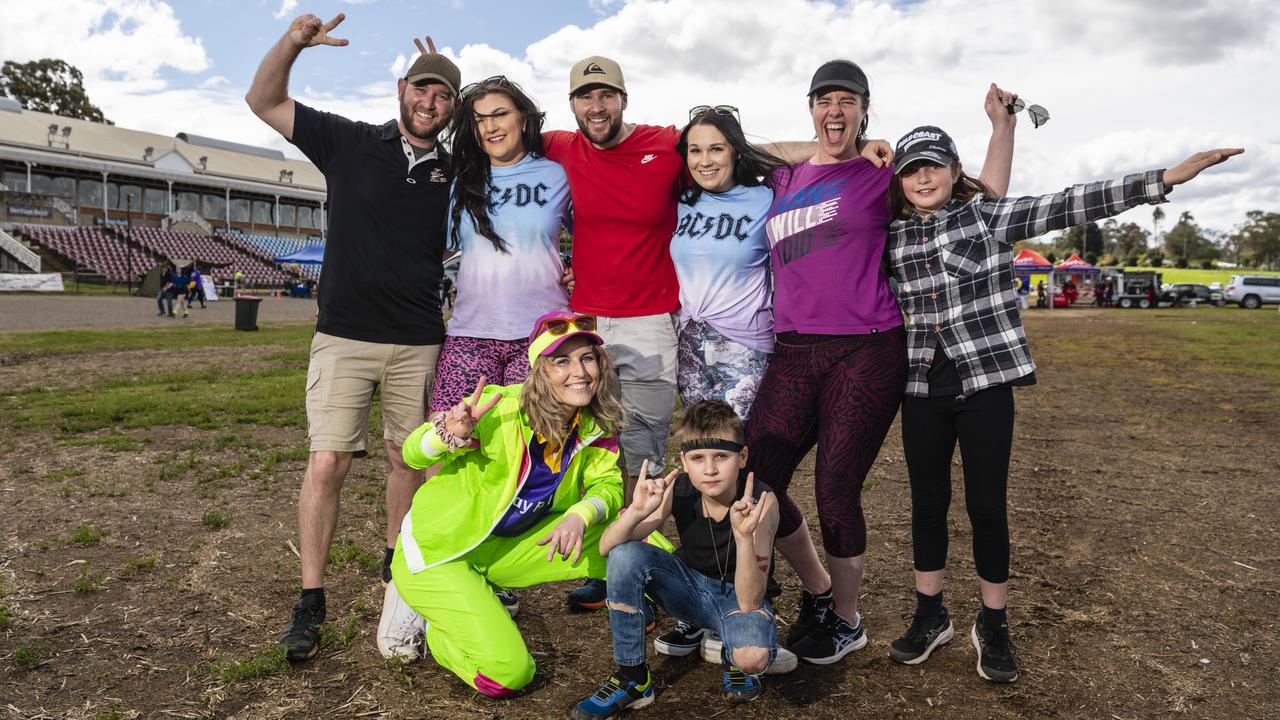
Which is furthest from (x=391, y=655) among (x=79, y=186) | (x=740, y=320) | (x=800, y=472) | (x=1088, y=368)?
(x=79, y=186)

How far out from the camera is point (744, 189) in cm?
393

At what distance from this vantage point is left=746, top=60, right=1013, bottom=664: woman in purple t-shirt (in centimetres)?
353

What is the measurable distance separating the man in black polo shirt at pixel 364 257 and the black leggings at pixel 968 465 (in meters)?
2.37

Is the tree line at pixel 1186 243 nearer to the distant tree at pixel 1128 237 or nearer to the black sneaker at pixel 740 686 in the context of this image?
the distant tree at pixel 1128 237

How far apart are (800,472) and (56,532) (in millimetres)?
5649

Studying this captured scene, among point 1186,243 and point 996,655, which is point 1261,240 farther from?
point 996,655

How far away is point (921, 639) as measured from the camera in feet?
12.2

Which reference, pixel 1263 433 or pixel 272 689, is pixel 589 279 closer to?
pixel 272 689

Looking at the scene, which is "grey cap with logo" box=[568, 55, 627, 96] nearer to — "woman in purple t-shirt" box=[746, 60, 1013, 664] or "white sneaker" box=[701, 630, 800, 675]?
"woman in purple t-shirt" box=[746, 60, 1013, 664]

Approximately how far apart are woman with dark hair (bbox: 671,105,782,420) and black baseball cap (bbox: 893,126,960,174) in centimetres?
62

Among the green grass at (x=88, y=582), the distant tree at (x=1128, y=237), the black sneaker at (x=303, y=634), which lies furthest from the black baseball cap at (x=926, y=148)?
the distant tree at (x=1128, y=237)

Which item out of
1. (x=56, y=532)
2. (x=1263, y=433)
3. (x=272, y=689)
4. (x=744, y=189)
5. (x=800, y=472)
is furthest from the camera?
(x=1263, y=433)

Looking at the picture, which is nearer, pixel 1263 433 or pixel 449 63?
pixel 449 63

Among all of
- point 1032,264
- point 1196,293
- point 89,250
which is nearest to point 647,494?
point 1032,264
